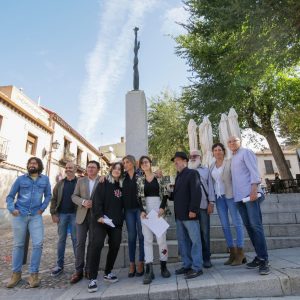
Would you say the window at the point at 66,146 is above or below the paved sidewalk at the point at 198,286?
above

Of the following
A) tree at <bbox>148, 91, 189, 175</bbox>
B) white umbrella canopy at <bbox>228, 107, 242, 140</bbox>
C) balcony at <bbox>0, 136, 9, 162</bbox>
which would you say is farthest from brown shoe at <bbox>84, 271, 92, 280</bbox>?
tree at <bbox>148, 91, 189, 175</bbox>

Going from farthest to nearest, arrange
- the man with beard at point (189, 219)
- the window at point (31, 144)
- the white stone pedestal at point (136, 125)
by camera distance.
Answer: the window at point (31, 144), the white stone pedestal at point (136, 125), the man with beard at point (189, 219)

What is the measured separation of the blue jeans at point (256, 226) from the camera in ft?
11.3

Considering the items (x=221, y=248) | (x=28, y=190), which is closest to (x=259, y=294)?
(x=221, y=248)

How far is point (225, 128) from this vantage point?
28.7ft

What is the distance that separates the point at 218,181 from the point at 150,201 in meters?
1.22

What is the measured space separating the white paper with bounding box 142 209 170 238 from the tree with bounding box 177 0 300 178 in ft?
24.4

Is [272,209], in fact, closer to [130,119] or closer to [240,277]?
[240,277]

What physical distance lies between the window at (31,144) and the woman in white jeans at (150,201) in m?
17.1

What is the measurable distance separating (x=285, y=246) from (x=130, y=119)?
16.5 feet

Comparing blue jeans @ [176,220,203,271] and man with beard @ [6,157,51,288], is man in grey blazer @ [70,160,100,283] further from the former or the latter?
blue jeans @ [176,220,203,271]

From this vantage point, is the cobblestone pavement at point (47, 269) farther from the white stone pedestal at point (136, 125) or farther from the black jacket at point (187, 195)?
the white stone pedestal at point (136, 125)

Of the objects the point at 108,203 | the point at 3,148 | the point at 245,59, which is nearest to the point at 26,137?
the point at 3,148

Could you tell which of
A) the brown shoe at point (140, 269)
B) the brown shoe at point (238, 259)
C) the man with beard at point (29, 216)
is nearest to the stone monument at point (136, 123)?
the man with beard at point (29, 216)
